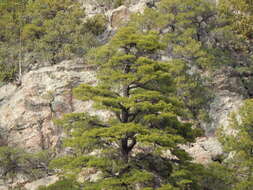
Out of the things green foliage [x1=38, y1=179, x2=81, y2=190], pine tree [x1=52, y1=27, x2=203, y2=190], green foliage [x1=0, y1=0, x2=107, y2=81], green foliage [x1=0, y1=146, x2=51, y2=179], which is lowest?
green foliage [x1=0, y1=146, x2=51, y2=179]

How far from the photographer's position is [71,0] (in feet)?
166

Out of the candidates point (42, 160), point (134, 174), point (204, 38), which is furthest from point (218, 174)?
point (204, 38)

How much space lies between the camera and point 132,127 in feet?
55.0

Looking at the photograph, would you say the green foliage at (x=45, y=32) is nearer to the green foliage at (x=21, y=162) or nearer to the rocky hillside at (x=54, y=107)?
the rocky hillside at (x=54, y=107)

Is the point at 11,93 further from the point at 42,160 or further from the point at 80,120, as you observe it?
the point at 80,120

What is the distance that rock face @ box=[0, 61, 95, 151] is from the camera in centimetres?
3116

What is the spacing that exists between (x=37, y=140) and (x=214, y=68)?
17078 millimetres

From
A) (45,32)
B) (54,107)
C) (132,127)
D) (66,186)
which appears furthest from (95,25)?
(132,127)

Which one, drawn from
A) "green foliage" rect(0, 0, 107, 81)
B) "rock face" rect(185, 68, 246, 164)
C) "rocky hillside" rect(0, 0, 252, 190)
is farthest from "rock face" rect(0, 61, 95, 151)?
"rock face" rect(185, 68, 246, 164)

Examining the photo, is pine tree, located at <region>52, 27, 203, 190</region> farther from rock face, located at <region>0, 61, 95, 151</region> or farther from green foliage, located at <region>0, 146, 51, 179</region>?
rock face, located at <region>0, 61, 95, 151</region>

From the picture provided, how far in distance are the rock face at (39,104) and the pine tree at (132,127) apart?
42.0 ft

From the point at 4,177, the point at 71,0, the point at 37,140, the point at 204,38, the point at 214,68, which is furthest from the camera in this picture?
the point at 71,0

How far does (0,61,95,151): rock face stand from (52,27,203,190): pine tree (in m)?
12.8

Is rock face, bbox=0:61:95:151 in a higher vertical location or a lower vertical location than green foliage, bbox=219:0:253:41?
lower
